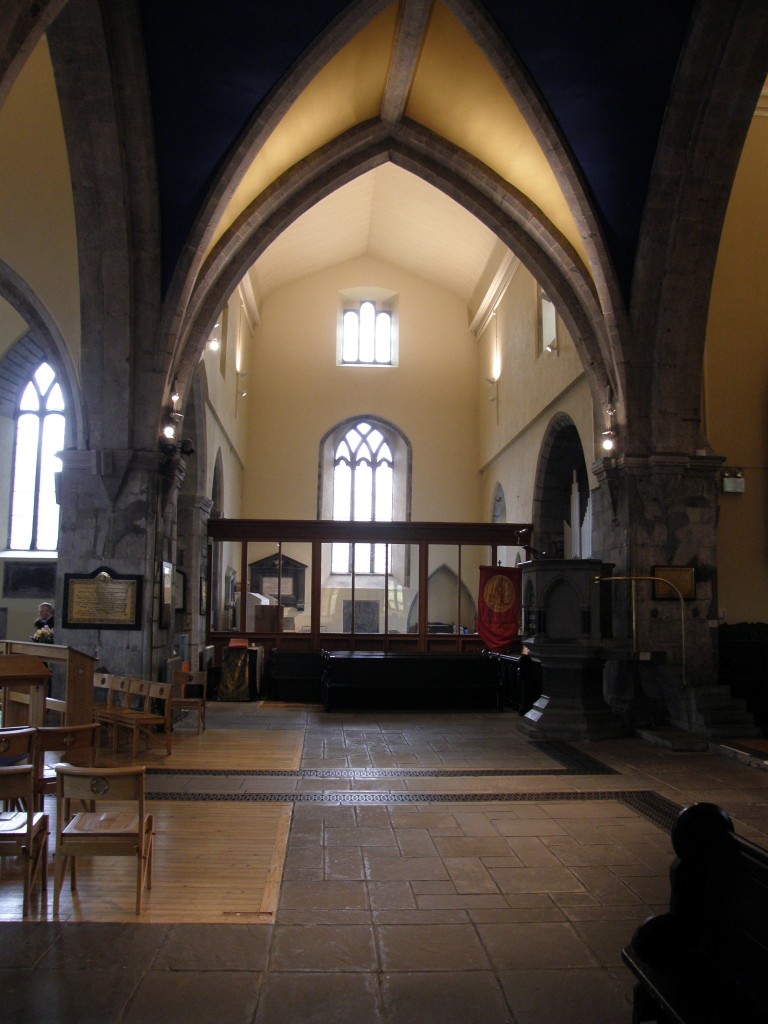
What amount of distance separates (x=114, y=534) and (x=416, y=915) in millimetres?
6511

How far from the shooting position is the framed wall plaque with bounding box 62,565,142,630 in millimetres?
9000

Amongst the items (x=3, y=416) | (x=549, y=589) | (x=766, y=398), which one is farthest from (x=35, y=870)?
(x=3, y=416)

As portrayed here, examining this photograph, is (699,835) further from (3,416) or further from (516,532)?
(3,416)

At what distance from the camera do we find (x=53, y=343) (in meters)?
9.45

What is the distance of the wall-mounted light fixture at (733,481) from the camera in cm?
975

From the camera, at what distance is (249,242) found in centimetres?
1051

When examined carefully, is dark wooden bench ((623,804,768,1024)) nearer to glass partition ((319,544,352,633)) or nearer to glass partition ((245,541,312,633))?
glass partition ((245,541,312,633))

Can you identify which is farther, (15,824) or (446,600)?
(446,600)

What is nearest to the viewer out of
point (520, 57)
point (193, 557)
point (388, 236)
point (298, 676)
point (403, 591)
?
point (520, 57)

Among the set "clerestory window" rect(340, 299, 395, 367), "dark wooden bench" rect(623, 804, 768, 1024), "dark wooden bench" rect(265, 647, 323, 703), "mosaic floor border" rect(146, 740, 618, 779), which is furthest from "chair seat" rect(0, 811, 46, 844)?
"clerestory window" rect(340, 299, 395, 367)

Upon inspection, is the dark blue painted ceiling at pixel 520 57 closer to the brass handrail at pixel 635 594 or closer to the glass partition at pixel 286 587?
the brass handrail at pixel 635 594

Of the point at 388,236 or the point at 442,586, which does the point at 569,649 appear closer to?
the point at 442,586

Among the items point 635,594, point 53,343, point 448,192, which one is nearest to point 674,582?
point 635,594

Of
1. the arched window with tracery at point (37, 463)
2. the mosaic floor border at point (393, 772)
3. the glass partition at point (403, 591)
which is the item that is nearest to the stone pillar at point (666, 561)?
the mosaic floor border at point (393, 772)
